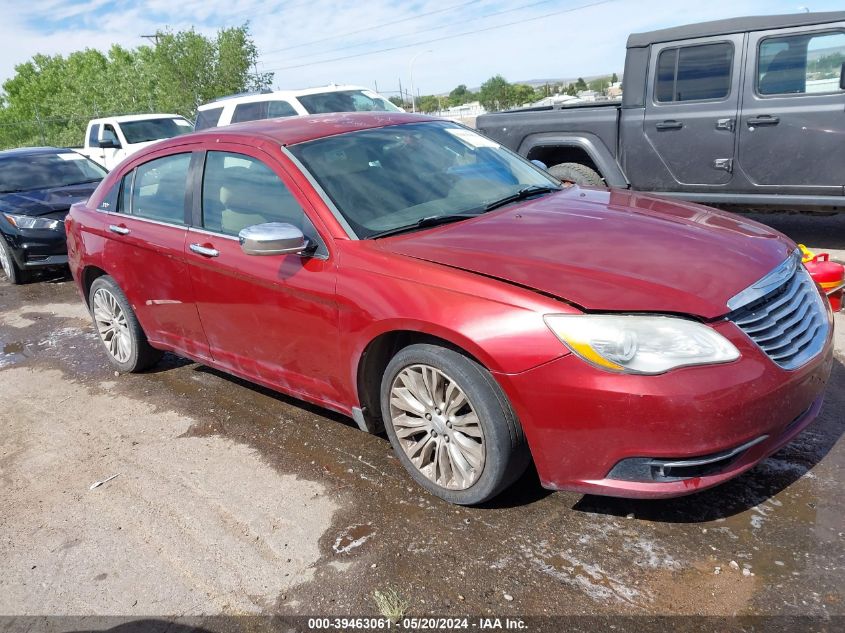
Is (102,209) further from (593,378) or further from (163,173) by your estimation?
(593,378)

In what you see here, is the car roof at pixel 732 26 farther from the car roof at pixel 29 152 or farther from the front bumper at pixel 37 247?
the car roof at pixel 29 152

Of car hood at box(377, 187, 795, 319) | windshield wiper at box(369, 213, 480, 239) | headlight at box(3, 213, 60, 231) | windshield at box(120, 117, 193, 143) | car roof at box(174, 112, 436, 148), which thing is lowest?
headlight at box(3, 213, 60, 231)

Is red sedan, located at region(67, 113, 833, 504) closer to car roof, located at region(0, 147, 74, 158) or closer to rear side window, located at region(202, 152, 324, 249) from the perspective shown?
A: rear side window, located at region(202, 152, 324, 249)

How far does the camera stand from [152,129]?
14898 millimetres

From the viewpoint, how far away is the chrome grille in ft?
8.82

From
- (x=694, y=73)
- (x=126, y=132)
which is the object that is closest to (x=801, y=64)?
(x=694, y=73)

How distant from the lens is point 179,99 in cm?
3619

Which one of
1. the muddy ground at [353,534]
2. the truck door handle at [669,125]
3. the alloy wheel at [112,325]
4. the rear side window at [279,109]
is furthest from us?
the rear side window at [279,109]

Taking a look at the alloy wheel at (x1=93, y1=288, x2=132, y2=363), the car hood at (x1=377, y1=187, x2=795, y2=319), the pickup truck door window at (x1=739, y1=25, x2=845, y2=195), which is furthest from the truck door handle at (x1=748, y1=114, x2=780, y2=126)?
the alloy wheel at (x1=93, y1=288, x2=132, y2=363)

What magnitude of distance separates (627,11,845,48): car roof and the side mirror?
5235 mm

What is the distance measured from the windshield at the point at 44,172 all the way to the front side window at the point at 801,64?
8.43 metres

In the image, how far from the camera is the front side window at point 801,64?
20.5 ft

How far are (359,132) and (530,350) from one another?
1.90 m

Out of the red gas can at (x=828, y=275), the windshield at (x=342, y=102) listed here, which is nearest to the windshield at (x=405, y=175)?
the red gas can at (x=828, y=275)
